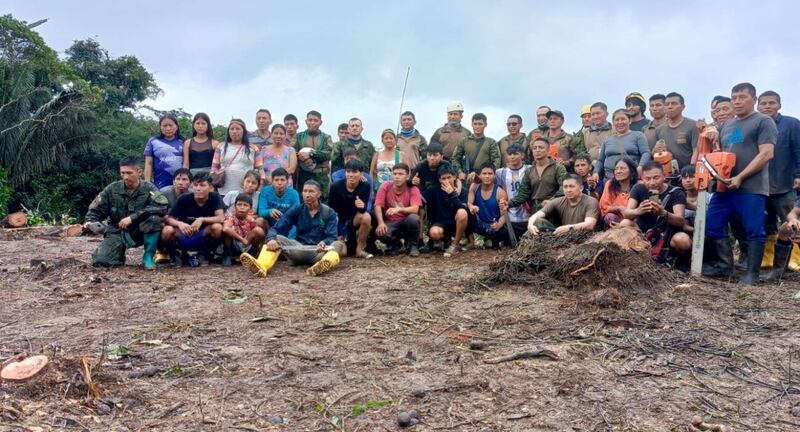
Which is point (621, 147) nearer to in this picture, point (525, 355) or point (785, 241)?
point (785, 241)

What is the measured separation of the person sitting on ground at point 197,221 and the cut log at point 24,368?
3.56 meters

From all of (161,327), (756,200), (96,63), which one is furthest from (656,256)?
(96,63)

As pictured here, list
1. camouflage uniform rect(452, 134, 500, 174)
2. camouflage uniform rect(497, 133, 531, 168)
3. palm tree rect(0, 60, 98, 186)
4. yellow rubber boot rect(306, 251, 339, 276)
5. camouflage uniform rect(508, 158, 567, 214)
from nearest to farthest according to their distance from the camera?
yellow rubber boot rect(306, 251, 339, 276)
camouflage uniform rect(508, 158, 567, 214)
camouflage uniform rect(452, 134, 500, 174)
camouflage uniform rect(497, 133, 531, 168)
palm tree rect(0, 60, 98, 186)

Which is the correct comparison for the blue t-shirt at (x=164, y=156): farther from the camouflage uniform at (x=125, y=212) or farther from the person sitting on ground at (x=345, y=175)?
the person sitting on ground at (x=345, y=175)

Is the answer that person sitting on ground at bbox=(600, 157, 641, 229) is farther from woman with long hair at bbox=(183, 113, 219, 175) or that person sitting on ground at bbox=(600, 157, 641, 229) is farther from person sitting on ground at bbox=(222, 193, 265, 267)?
woman with long hair at bbox=(183, 113, 219, 175)

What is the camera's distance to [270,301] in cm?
472

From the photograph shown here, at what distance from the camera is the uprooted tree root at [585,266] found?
4.67 metres

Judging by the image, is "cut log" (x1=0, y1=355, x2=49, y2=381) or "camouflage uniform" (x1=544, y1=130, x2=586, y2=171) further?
"camouflage uniform" (x1=544, y1=130, x2=586, y2=171)

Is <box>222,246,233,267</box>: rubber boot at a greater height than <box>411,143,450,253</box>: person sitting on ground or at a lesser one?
lesser

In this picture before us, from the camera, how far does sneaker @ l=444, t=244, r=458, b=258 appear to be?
7.25 metres

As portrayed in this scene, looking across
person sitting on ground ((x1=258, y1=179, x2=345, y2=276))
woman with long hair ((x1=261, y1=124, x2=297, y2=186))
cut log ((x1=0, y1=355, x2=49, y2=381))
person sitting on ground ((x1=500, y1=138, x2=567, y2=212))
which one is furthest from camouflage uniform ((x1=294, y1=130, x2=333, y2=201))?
cut log ((x1=0, y1=355, x2=49, y2=381))

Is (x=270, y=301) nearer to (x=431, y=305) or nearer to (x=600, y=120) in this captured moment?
(x=431, y=305)

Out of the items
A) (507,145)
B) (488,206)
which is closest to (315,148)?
(488,206)

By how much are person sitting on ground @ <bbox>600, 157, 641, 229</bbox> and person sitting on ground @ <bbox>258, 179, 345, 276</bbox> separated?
2892 millimetres
